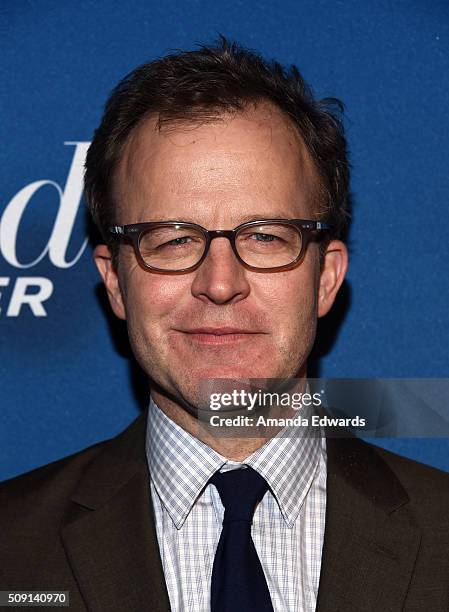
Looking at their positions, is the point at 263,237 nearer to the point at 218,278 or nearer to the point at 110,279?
Answer: the point at 218,278

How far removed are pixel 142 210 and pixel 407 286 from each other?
915 millimetres

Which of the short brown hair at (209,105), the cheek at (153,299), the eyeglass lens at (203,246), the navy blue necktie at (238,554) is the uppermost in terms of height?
the short brown hair at (209,105)

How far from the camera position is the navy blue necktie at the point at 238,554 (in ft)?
5.55

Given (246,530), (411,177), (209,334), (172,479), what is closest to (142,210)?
(209,334)

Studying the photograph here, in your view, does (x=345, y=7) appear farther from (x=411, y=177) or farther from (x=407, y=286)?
(x=407, y=286)

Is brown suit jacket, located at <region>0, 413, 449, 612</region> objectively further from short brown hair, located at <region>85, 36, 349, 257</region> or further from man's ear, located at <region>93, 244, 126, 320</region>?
short brown hair, located at <region>85, 36, 349, 257</region>

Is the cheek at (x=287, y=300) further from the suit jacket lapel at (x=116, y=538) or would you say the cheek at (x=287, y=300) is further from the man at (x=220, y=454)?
the suit jacket lapel at (x=116, y=538)

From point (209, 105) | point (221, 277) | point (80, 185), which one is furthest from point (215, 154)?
point (80, 185)

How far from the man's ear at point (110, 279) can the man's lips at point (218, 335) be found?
10.3 inches

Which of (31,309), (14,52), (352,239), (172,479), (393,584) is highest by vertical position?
(14,52)

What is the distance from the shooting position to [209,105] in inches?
76.3

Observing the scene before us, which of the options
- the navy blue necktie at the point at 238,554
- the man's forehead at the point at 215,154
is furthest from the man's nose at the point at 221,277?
the navy blue necktie at the point at 238,554

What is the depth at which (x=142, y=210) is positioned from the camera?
1.90 m

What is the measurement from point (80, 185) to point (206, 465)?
951mm
